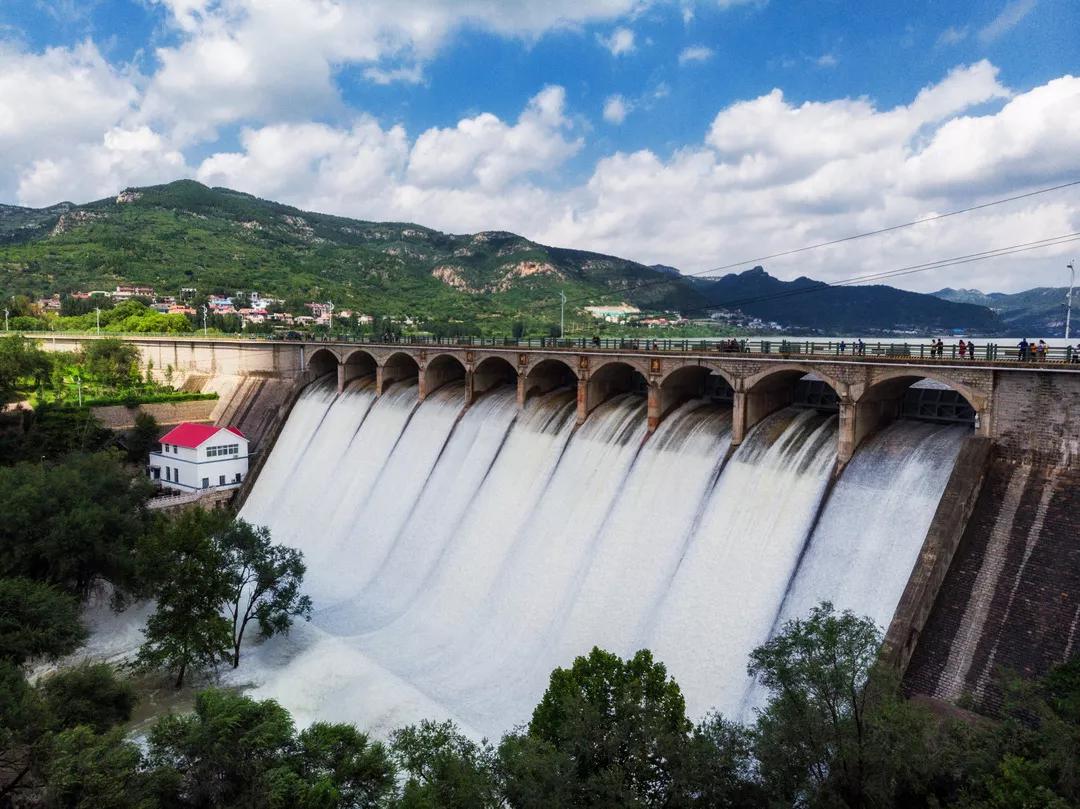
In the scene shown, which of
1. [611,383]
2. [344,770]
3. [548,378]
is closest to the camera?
[344,770]

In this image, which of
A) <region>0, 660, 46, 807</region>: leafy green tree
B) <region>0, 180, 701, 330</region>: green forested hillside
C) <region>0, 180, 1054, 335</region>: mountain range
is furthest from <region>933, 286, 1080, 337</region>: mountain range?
<region>0, 660, 46, 807</region>: leafy green tree

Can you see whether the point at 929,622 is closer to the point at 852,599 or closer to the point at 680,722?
the point at 852,599

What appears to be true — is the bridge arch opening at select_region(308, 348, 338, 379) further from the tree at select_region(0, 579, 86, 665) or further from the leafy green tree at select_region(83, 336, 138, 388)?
the tree at select_region(0, 579, 86, 665)

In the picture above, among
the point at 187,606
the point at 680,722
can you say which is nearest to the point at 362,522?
the point at 187,606

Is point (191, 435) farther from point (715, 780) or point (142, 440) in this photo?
point (715, 780)

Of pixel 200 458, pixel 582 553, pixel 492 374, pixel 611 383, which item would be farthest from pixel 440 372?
pixel 582 553
